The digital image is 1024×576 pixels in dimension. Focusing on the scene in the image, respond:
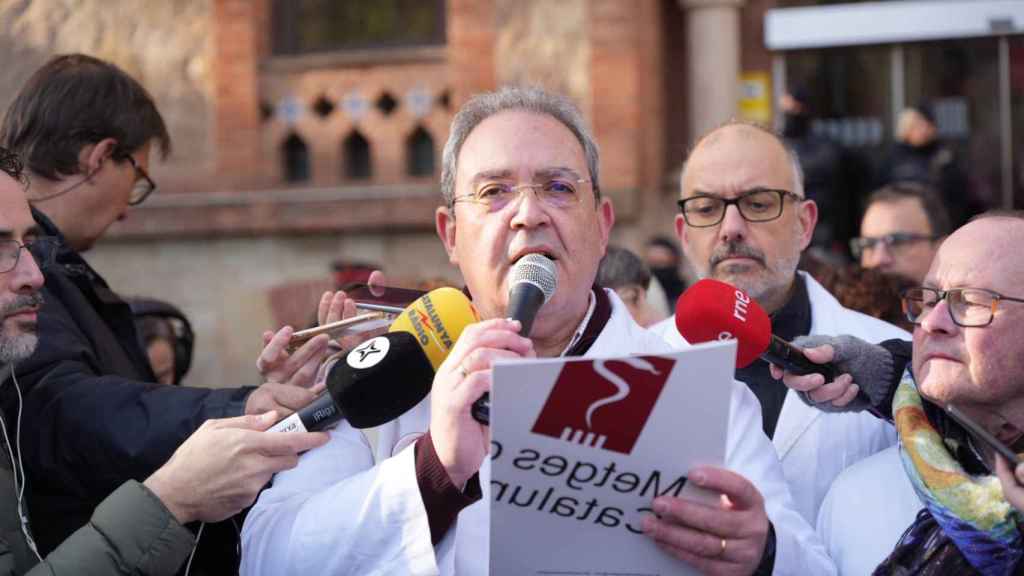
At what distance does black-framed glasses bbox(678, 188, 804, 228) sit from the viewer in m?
3.97

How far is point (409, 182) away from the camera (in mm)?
9680

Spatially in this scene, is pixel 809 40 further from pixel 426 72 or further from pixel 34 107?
pixel 34 107

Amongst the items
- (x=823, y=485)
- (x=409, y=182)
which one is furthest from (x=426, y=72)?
(x=823, y=485)

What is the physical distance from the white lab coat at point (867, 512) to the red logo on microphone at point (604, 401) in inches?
37.5

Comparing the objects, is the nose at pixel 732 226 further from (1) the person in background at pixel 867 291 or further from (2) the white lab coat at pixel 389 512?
(2) the white lab coat at pixel 389 512

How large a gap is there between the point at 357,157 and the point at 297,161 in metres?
0.48

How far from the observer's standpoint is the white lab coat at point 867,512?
9.36 ft

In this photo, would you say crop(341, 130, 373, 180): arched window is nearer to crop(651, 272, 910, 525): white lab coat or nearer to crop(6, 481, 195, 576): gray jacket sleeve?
crop(651, 272, 910, 525): white lab coat

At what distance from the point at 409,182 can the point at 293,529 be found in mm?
7296

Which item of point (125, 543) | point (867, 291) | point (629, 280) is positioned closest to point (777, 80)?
point (867, 291)

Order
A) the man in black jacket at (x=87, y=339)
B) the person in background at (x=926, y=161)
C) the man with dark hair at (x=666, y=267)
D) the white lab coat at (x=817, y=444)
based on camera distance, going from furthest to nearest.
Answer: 1. the person in background at (x=926, y=161)
2. the man with dark hair at (x=666, y=267)
3. the white lab coat at (x=817, y=444)
4. the man in black jacket at (x=87, y=339)

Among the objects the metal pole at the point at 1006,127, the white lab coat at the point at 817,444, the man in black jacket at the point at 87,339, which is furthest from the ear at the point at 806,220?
the metal pole at the point at 1006,127

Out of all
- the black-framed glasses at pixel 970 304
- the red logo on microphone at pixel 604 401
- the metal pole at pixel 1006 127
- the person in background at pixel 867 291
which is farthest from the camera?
the metal pole at pixel 1006 127

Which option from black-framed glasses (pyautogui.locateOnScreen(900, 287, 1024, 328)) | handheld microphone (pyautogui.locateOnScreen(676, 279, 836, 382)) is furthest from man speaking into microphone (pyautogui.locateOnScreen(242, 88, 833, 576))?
black-framed glasses (pyautogui.locateOnScreen(900, 287, 1024, 328))
